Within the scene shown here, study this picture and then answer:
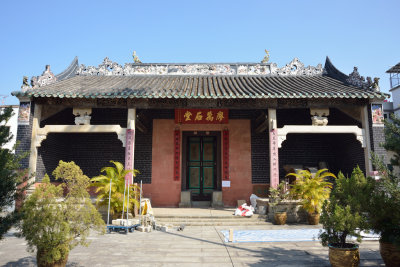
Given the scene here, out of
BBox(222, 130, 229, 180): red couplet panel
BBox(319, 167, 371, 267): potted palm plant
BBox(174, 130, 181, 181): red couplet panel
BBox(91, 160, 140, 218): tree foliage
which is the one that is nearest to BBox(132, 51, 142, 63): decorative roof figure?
BBox(174, 130, 181, 181): red couplet panel

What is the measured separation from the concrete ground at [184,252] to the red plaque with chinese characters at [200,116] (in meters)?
4.75

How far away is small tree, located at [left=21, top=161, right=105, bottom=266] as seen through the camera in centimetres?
331

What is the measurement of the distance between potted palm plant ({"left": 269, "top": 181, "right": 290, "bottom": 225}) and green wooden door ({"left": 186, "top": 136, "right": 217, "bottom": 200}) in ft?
10.1

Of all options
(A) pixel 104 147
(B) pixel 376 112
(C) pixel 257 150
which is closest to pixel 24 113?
(A) pixel 104 147

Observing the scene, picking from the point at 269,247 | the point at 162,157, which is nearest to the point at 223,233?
the point at 269,247

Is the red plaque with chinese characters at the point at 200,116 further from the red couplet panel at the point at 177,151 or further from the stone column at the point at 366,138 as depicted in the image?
the stone column at the point at 366,138

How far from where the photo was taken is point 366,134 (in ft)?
27.1

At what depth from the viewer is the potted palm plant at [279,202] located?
23.7 feet

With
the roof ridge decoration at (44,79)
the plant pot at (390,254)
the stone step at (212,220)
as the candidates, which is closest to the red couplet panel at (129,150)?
the stone step at (212,220)

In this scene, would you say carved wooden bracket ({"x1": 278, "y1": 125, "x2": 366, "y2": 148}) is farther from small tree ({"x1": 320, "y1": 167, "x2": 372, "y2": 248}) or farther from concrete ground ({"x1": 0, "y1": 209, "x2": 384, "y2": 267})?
small tree ({"x1": 320, "y1": 167, "x2": 372, "y2": 248})

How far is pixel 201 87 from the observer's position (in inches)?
362

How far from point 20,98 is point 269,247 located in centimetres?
790

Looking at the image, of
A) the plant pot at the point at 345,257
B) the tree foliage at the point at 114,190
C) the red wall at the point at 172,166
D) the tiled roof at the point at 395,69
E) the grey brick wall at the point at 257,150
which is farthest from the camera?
the tiled roof at the point at 395,69

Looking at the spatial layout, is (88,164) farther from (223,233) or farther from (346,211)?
(346,211)
